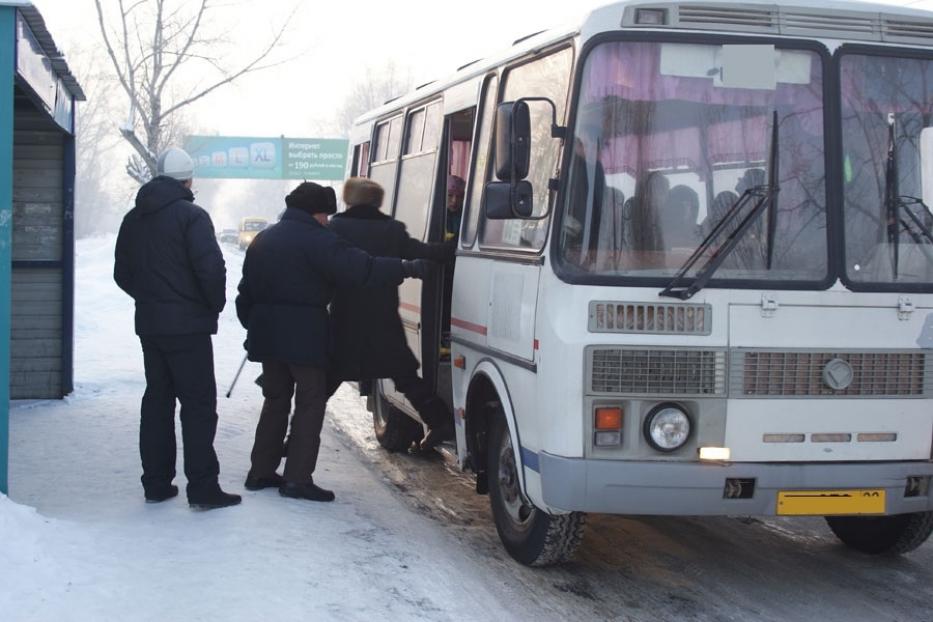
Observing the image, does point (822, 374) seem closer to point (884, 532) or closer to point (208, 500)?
point (884, 532)

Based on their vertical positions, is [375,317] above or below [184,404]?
above

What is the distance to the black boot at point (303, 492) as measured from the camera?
23.8ft

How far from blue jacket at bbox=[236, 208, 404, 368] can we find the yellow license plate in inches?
107

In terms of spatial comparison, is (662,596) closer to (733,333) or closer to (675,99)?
(733,333)

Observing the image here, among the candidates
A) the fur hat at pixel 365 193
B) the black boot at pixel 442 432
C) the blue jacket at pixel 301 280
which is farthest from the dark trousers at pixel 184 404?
the black boot at pixel 442 432

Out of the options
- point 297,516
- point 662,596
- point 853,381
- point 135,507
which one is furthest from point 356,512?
point 853,381

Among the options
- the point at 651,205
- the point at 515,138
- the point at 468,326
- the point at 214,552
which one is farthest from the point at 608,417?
the point at 214,552

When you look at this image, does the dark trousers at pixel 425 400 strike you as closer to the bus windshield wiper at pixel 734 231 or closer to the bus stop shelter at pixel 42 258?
the bus windshield wiper at pixel 734 231

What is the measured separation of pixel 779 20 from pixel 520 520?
9.67ft

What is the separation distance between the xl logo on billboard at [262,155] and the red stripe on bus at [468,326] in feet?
137

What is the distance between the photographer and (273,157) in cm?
4841

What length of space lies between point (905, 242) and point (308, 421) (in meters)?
3.65

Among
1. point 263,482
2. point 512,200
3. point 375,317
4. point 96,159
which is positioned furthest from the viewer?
point 96,159

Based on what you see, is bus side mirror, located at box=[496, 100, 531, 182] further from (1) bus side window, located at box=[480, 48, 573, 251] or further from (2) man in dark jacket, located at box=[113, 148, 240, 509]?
(2) man in dark jacket, located at box=[113, 148, 240, 509]
